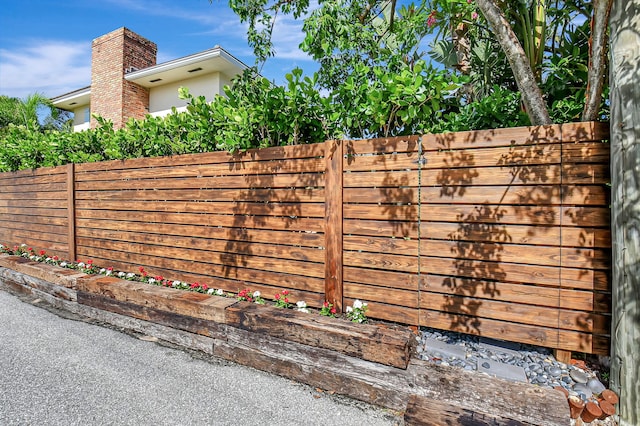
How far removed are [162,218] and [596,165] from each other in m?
4.50

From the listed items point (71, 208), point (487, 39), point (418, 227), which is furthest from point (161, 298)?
point (487, 39)

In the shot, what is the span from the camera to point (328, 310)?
312cm

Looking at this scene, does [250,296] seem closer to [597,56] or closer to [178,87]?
[597,56]

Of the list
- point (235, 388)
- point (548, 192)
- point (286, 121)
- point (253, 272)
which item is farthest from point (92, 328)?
point (548, 192)

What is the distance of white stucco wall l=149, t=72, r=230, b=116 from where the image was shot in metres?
11.2

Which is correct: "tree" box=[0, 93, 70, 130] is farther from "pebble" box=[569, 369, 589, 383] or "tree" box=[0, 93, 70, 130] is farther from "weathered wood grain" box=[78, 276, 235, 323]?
"pebble" box=[569, 369, 589, 383]

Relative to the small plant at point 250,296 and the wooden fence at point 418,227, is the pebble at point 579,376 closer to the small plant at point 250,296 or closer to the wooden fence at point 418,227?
the wooden fence at point 418,227

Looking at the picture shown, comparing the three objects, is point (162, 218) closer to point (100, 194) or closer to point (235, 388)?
point (100, 194)

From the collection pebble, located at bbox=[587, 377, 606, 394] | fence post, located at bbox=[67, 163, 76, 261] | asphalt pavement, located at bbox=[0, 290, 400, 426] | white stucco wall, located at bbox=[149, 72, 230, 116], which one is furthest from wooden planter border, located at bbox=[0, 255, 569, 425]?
white stucco wall, located at bbox=[149, 72, 230, 116]

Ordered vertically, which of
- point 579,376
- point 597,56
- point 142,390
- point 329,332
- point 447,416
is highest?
point 597,56

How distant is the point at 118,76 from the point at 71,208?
8686 mm

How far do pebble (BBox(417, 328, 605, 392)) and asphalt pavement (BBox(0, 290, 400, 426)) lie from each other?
2.15 feet

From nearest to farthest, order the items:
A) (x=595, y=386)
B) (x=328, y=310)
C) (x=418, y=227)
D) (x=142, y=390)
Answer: (x=595, y=386) < (x=142, y=390) < (x=418, y=227) < (x=328, y=310)

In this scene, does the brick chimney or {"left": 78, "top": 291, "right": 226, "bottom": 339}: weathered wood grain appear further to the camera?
the brick chimney
